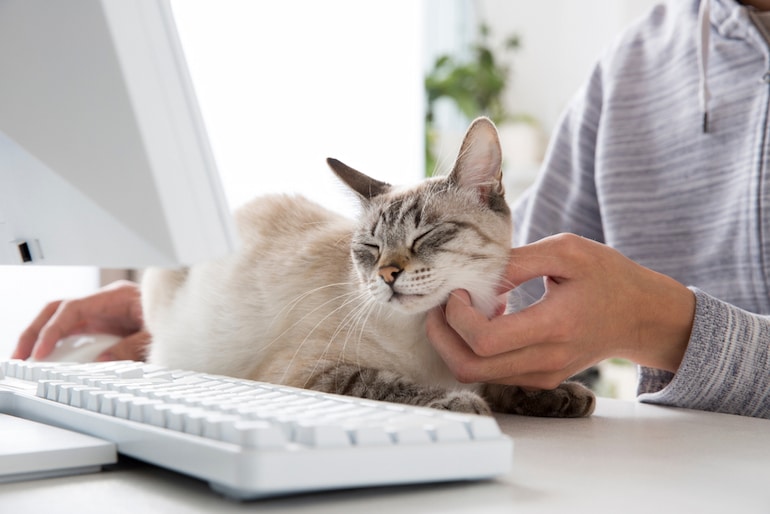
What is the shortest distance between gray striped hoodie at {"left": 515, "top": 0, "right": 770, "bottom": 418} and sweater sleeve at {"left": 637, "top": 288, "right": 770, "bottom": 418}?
0.77 ft

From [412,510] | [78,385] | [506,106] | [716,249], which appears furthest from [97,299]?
[506,106]

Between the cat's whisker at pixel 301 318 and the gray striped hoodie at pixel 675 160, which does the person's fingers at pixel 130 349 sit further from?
the gray striped hoodie at pixel 675 160

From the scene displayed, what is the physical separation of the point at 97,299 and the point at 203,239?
1143mm

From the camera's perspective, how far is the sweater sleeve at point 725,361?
110 centimetres

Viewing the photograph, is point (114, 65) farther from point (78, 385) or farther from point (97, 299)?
point (97, 299)

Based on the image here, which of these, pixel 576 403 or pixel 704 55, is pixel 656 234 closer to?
pixel 704 55

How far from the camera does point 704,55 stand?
171 cm

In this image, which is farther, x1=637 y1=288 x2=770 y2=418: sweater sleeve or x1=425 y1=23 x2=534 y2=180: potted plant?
x1=425 y1=23 x2=534 y2=180: potted plant

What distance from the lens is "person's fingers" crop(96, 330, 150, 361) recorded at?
161 cm

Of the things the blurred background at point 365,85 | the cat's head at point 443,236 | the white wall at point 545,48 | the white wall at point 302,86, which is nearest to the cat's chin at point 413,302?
the cat's head at point 443,236

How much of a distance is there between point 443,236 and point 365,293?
0.17 m

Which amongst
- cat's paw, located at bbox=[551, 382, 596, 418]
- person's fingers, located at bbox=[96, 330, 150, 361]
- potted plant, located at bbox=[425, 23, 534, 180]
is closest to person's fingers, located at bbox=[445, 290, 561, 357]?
cat's paw, located at bbox=[551, 382, 596, 418]

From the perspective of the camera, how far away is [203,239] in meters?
0.66

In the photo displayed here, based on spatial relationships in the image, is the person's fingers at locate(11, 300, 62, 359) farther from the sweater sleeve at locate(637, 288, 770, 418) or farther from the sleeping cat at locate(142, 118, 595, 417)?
the sweater sleeve at locate(637, 288, 770, 418)
